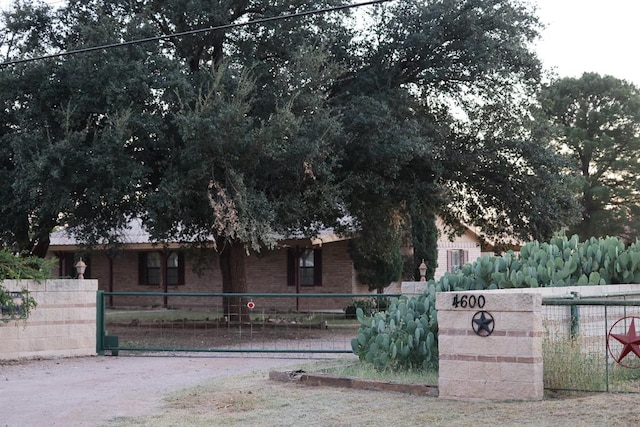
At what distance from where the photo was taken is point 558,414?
9.23 metres

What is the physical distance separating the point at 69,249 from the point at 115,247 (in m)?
16.2

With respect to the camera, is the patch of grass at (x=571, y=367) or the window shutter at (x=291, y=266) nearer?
the patch of grass at (x=571, y=367)

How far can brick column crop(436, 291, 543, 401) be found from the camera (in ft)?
33.7

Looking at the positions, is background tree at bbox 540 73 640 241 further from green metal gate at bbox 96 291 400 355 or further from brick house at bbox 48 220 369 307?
green metal gate at bbox 96 291 400 355

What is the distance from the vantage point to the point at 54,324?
56.4 feet

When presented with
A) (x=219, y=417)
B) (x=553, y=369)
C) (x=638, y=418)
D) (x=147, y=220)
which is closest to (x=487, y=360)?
(x=553, y=369)

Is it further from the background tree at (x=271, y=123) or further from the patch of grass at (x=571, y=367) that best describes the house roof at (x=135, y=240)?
the patch of grass at (x=571, y=367)

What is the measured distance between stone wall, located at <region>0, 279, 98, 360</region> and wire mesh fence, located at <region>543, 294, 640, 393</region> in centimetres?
977

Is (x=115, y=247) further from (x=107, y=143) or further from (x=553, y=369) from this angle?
(x=553, y=369)

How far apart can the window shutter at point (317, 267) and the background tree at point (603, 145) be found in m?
20.3

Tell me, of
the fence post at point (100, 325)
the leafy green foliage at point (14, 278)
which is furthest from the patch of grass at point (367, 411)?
the fence post at point (100, 325)

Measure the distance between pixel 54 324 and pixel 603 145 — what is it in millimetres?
40147

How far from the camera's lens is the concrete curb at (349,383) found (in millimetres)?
11062

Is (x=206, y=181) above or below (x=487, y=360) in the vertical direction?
above
